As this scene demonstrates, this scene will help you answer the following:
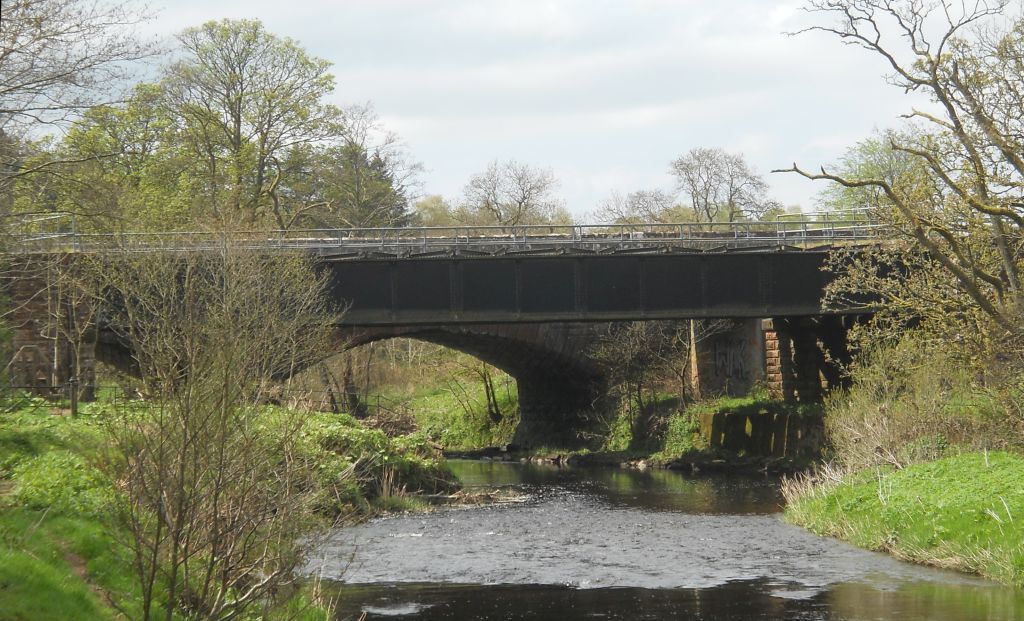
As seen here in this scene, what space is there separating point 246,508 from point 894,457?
1658 centimetres

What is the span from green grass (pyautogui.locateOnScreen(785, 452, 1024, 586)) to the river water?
0.39 metres

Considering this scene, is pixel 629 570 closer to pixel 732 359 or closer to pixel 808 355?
pixel 808 355

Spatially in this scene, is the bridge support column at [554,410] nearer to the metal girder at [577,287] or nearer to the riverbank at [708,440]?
the riverbank at [708,440]

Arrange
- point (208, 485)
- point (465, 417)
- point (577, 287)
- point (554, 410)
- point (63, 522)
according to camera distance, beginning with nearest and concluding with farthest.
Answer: point (208, 485) → point (63, 522) → point (577, 287) → point (554, 410) → point (465, 417)

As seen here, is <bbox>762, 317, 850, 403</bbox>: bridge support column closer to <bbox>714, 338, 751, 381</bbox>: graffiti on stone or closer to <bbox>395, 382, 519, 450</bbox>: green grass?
<bbox>714, 338, 751, 381</bbox>: graffiti on stone

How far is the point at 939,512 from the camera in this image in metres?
18.9

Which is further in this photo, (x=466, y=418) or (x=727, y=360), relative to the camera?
(x=466, y=418)

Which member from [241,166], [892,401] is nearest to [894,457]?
[892,401]

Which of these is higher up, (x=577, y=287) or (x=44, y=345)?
(x=577, y=287)

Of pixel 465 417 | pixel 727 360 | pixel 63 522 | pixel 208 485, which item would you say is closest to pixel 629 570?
pixel 63 522

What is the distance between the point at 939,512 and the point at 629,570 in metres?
5.02

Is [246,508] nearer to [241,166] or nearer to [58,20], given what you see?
[58,20]

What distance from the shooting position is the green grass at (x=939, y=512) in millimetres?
17047

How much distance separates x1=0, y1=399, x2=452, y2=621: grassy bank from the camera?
11359 mm
